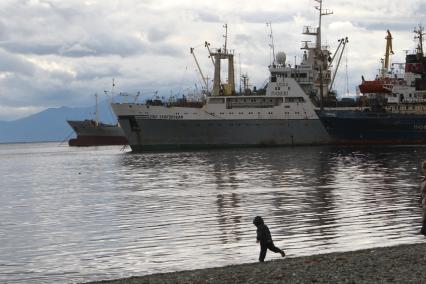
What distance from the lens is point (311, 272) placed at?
49.5ft

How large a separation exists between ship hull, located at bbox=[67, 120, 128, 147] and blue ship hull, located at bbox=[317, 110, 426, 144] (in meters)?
79.1

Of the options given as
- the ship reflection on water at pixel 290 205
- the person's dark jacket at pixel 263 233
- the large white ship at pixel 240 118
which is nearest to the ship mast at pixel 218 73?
the large white ship at pixel 240 118

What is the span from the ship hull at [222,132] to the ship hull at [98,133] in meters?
64.0

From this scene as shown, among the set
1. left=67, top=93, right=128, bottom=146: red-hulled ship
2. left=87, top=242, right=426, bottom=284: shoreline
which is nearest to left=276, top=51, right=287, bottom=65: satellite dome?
left=67, top=93, right=128, bottom=146: red-hulled ship

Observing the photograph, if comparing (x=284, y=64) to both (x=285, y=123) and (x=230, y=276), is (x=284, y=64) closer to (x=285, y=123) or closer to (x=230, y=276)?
(x=285, y=123)

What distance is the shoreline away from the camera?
14.1 meters

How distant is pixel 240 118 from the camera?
320 feet

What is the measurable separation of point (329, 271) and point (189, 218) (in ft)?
51.1

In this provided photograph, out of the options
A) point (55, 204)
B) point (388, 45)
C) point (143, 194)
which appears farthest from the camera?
point (388, 45)

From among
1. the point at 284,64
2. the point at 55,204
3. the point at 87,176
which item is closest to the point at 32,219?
the point at 55,204

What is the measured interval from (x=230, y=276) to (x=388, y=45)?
351 ft

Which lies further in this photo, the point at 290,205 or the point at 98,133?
the point at 98,133

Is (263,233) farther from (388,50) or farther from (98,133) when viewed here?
(98,133)

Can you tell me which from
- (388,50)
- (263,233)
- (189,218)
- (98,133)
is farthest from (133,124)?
(263,233)
